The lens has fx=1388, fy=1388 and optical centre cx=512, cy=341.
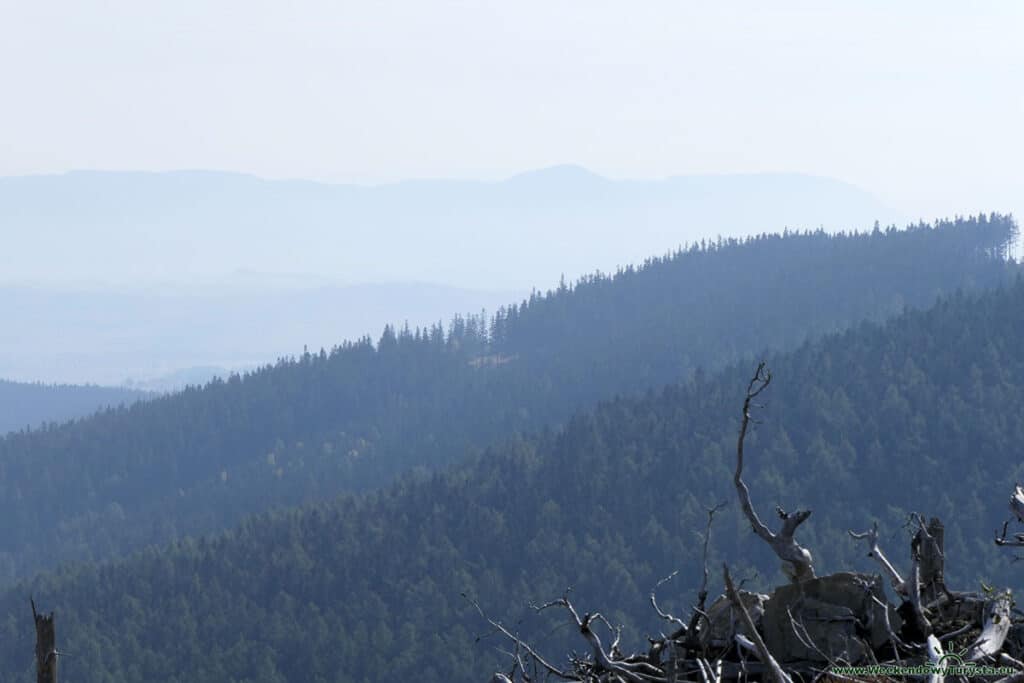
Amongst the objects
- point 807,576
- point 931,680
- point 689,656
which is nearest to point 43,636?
point 689,656

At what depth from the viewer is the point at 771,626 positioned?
38.3 feet

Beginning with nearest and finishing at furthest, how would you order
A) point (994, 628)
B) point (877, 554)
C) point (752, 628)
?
point (752, 628), point (994, 628), point (877, 554)

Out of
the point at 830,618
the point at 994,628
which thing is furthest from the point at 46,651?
the point at 994,628

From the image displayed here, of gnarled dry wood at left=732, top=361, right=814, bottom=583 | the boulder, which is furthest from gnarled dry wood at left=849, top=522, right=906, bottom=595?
gnarled dry wood at left=732, top=361, right=814, bottom=583

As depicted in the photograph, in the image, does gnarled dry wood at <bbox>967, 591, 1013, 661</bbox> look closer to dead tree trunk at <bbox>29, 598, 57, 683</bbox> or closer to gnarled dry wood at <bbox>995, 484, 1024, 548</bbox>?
gnarled dry wood at <bbox>995, 484, 1024, 548</bbox>

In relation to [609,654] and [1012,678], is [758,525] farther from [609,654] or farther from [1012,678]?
[1012,678]

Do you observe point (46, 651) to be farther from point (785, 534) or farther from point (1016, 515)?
point (1016, 515)

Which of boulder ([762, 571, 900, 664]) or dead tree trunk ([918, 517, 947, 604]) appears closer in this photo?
boulder ([762, 571, 900, 664])

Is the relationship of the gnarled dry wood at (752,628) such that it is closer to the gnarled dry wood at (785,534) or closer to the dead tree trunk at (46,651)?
the gnarled dry wood at (785,534)

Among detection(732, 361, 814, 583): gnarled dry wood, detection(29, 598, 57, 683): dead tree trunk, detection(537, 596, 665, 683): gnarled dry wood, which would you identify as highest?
detection(732, 361, 814, 583): gnarled dry wood

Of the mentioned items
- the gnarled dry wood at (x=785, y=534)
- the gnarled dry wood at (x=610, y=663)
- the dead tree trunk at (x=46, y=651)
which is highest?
the gnarled dry wood at (x=785, y=534)

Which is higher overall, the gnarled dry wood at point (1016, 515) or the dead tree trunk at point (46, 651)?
the gnarled dry wood at point (1016, 515)

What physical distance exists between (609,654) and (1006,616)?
3.24 meters

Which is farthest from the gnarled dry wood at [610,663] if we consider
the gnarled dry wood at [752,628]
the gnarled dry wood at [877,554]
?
the gnarled dry wood at [877,554]
